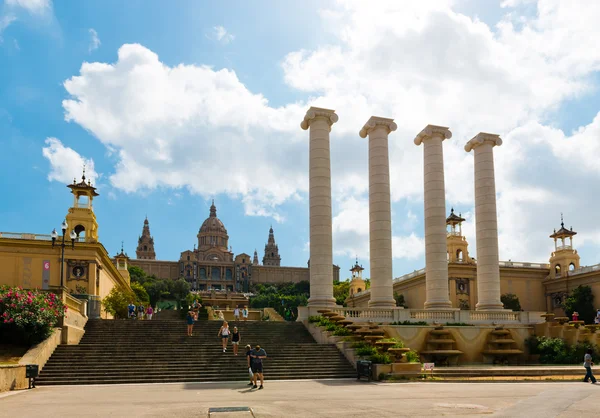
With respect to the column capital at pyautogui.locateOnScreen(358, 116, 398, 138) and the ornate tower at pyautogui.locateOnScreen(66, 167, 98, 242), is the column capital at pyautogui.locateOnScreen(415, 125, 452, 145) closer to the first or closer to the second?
the column capital at pyautogui.locateOnScreen(358, 116, 398, 138)

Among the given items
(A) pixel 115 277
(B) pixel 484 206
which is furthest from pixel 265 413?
(A) pixel 115 277

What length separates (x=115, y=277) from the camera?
79438 millimetres

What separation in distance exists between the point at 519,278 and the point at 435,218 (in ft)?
134

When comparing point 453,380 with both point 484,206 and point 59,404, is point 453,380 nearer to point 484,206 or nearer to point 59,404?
point 59,404

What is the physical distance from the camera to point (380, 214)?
46.2m

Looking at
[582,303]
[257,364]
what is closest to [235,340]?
[257,364]

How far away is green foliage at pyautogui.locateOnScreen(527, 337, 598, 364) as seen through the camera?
1539 inches

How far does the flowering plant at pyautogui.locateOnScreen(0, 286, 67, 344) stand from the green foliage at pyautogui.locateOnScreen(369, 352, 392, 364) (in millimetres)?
15871

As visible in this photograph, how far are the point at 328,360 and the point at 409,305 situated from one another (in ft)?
182

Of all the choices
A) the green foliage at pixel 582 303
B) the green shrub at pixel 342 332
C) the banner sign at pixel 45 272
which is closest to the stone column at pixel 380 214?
the green shrub at pixel 342 332

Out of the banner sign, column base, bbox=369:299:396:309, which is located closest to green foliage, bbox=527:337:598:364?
column base, bbox=369:299:396:309

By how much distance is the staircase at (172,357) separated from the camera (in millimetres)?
28000

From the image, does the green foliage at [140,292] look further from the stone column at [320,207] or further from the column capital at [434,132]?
the column capital at [434,132]

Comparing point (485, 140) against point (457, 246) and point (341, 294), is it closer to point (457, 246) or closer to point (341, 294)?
point (457, 246)
